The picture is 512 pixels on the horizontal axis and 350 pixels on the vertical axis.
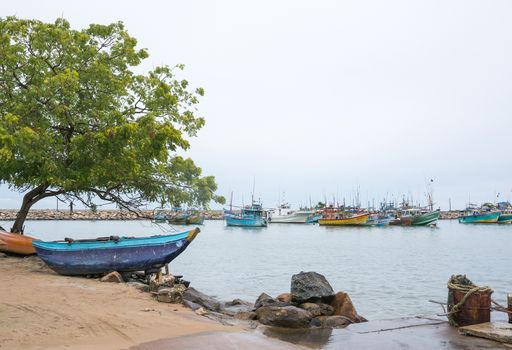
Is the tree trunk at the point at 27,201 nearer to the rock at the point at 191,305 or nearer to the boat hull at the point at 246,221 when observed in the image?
the rock at the point at 191,305

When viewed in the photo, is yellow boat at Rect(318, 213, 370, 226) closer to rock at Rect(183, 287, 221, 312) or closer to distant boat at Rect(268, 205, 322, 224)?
distant boat at Rect(268, 205, 322, 224)

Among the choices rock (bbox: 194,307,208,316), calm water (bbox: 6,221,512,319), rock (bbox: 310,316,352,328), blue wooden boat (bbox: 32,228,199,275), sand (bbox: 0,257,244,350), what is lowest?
calm water (bbox: 6,221,512,319)

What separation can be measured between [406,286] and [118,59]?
15892 millimetres

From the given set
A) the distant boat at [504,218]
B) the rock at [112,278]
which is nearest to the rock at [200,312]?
the rock at [112,278]

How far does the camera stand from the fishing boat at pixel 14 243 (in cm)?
1753

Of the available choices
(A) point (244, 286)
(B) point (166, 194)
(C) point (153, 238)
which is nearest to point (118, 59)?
(B) point (166, 194)

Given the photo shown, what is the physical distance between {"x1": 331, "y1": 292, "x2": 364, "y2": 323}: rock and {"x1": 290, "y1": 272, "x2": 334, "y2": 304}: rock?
0.26 meters

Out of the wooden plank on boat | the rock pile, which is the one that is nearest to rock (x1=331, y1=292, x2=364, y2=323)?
the rock pile

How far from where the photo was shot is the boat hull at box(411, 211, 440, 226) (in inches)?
3576

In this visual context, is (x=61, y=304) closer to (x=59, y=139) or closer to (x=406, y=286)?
(x=59, y=139)

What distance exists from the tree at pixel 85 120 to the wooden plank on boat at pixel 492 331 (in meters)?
10.1

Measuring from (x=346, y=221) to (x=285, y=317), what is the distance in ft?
271

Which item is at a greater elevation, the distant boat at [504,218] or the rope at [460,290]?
the distant boat at [504,218]

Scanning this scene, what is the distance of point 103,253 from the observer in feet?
49.5
